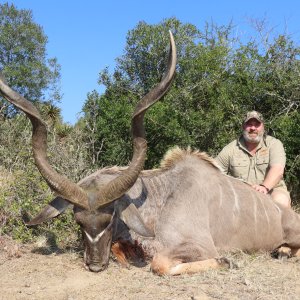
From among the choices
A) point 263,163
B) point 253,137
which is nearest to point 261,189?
point 263,163

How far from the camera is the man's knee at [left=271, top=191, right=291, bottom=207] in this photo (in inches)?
181

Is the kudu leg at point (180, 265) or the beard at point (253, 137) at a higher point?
the beard at point (253, 137)

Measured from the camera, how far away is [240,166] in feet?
16.7

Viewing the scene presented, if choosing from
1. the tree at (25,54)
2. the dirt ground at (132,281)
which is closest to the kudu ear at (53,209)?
the dirt ground at (132,281)

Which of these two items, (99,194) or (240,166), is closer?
(99,194)

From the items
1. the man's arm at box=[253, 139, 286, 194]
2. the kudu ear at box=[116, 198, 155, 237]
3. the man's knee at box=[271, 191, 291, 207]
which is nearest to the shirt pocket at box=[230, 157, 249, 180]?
the man's arm at box=[253, 139, 286, 194]

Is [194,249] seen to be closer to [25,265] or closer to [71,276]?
[71,276]

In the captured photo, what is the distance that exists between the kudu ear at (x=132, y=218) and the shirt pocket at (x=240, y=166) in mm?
1661

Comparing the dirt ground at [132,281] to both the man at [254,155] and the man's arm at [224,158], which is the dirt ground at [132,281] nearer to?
the man at [254,155]

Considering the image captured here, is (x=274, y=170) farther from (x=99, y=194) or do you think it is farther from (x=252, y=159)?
(x=99, y=194)

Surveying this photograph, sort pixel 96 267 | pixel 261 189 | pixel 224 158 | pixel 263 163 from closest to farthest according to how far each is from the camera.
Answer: pixel 96 267 < pixel 261 189 < pixel 263 163 < pixel 224 158

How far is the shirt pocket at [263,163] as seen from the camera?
16.4 feet

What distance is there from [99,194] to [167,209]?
0.63 meters

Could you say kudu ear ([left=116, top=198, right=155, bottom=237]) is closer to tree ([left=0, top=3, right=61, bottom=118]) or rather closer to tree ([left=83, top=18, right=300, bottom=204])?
tree ([left=83, top=18, right=300, bottom=204])
